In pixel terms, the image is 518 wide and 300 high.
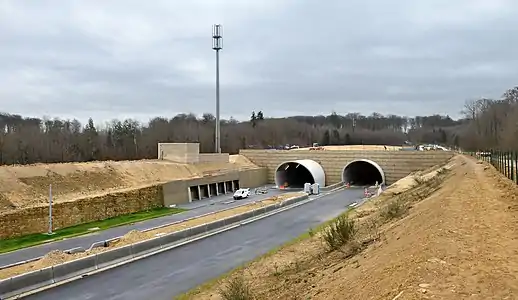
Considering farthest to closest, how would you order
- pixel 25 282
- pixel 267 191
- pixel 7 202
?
pixel 267 191 → pixel 7 202 → pixel 25 282

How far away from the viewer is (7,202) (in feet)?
105

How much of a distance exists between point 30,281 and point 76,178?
23915 mm

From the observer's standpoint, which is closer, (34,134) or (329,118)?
(34,134)

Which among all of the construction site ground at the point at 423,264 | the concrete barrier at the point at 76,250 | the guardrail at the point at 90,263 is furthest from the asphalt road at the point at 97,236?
the construction site ground at the point at 423,264

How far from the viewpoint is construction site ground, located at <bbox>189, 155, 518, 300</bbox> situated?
27.4ft

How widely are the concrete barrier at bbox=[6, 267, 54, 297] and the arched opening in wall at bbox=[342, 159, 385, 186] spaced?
4598 centimetres

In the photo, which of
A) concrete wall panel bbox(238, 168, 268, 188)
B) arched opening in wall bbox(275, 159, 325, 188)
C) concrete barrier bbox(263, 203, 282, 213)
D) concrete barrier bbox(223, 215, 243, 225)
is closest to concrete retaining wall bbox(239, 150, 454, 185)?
arched opening in wall bbox(275, 159, 325, 188)

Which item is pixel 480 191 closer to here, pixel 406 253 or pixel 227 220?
pixel 406 253

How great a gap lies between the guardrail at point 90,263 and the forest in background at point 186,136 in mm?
24975

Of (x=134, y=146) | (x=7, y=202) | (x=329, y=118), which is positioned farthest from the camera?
(x=329, y=118)

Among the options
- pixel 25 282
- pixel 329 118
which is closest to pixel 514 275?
pixel 25 282

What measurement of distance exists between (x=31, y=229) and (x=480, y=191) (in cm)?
2557

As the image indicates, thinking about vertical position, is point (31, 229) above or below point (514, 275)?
below

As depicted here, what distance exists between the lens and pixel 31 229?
1221 inches
